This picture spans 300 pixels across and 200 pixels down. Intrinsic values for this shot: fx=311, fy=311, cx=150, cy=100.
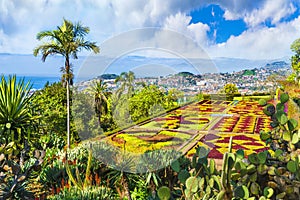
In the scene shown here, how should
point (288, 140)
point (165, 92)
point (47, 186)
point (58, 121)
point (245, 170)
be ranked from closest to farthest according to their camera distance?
1. point (245, 170)
2. point (288, 140)
3. point (47, 186)
4. point (58, 121)
5. point (165, 92)

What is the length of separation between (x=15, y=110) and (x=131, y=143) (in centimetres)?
465

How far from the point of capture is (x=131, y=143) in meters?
9.09

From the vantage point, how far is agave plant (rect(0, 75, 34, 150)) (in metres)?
4.71

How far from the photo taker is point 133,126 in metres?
12.3

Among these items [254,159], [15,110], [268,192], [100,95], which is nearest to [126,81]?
[100,95]

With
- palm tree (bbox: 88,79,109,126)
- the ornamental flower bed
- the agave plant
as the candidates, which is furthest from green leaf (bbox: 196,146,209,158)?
palm tree (bbox: 88,79,109,126)

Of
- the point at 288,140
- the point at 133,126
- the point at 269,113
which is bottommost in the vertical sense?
the point at 133,126

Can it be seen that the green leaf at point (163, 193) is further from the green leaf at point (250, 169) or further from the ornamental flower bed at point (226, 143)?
the ornamental flower bed at point (226, 143)

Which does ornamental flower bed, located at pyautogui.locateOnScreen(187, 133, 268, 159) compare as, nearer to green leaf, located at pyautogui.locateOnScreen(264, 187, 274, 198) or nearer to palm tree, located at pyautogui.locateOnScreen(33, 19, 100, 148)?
palm tree, located at pyautogui.locateOnScreen(33, 19, 100, 148)

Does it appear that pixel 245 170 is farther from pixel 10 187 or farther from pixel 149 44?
pixel 149 44

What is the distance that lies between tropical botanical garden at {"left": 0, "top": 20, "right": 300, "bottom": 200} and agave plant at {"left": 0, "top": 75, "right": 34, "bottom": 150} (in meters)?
0.02

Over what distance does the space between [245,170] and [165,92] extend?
44.2ft

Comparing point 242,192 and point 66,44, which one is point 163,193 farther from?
point 66,44

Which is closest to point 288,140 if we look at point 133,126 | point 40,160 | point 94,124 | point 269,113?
point 269,113
